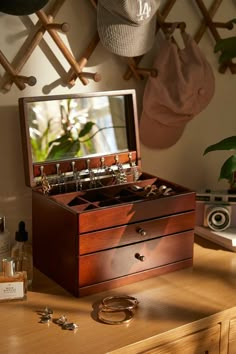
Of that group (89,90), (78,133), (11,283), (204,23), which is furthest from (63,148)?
(204,23)

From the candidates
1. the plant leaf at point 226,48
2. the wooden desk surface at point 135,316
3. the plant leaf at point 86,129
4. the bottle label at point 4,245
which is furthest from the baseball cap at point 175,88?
the bottle label at point 4,245

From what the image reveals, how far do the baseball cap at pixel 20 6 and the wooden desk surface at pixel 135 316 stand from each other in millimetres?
643

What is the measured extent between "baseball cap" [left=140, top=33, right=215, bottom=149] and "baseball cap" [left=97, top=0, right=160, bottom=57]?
0.31 ft

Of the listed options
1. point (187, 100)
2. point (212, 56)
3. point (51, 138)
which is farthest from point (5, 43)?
point (212, 56)

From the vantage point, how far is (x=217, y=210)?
1781 millimetres

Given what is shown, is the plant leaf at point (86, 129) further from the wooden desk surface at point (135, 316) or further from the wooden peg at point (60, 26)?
the wooden desk surface at point (135, 316)

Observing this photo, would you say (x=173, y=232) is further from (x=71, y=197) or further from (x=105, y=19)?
(x=105, y=19)

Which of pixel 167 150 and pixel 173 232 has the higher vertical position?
pixel 167 150

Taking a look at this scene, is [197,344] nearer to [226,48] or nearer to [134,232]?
[134,232]

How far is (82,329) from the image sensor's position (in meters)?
1.29

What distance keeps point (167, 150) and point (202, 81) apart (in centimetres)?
25

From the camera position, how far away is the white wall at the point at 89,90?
1.58 meters

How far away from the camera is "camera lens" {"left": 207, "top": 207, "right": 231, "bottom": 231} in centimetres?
178

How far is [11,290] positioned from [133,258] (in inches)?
12.0
